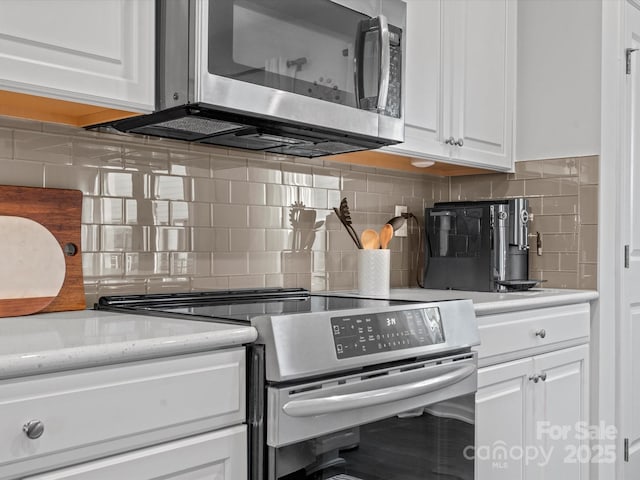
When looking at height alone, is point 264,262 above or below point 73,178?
below

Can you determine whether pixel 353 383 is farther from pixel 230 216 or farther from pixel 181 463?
pixel 230 216

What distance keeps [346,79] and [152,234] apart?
0.70m

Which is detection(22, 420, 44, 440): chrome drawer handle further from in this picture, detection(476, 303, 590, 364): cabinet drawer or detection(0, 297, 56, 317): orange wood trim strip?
detection(476, 303, 590, 364): cabinet drawer

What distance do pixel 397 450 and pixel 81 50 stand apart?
1151 mm

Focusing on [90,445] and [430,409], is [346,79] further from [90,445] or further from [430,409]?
[90,445]

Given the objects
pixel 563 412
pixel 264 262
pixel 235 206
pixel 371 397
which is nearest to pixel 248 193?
pixel 235 206

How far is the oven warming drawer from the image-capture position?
4.26 ft

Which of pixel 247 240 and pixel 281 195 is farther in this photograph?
pixel 281 195

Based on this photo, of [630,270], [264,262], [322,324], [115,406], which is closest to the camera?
[115,406]

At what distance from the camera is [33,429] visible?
3.27 ft

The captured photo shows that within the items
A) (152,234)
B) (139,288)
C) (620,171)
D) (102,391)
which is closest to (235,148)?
(152,234)

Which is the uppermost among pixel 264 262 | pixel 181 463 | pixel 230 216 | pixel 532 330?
pixel 230 216

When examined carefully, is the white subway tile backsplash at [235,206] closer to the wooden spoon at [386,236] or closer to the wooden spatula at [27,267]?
the wooden spatula at [27,267]

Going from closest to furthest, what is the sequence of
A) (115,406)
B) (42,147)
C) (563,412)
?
1. (115,406)
2. (42,147)
3. (563,412)
